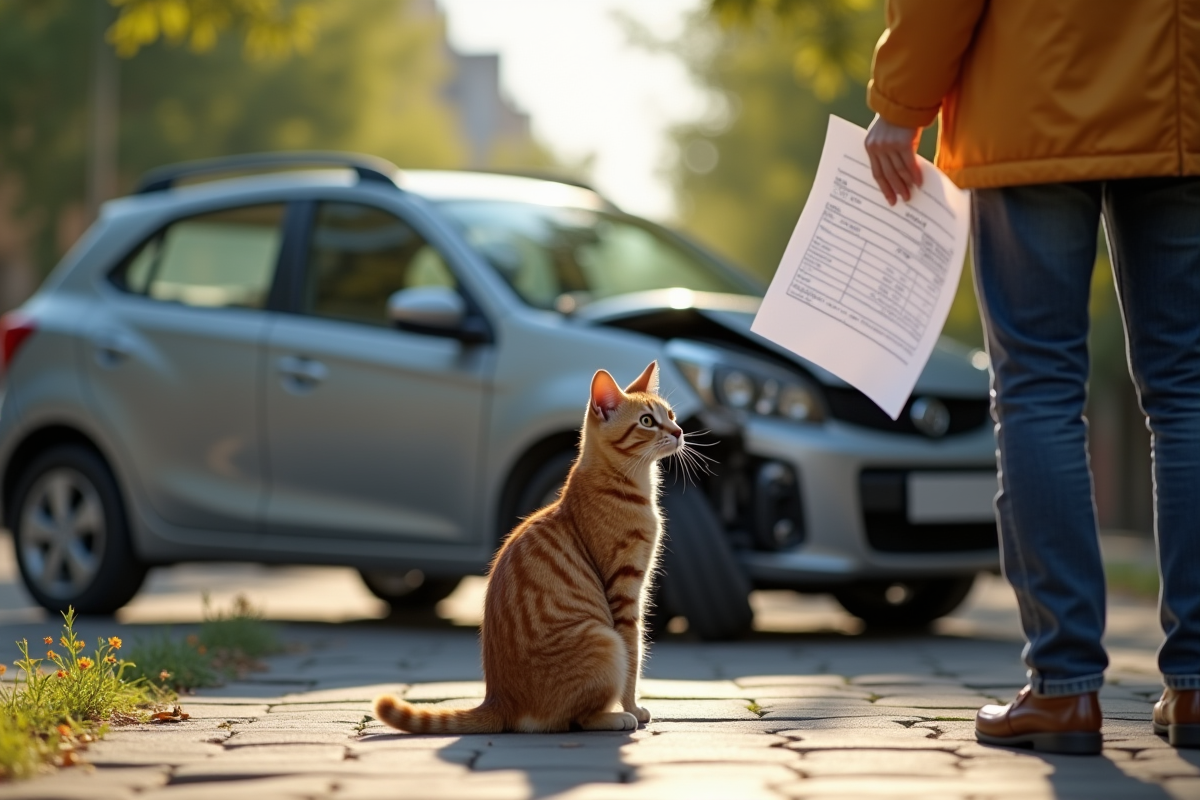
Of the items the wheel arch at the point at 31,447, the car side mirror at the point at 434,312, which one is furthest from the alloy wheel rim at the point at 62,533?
the car side mirror at the point at 434,312

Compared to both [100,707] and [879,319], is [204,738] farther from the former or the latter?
[879,319]

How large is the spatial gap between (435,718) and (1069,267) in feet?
5.31

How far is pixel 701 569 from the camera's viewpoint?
5.75 m

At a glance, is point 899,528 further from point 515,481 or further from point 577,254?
point 577,254

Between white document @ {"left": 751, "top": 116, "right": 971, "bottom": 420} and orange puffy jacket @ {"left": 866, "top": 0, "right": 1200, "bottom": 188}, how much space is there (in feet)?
1.04

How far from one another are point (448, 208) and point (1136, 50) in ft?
12.4

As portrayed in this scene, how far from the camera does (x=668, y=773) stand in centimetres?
318

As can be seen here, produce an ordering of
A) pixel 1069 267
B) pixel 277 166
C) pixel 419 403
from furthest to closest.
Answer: pixel 277 166
pixel 419 403
pixel 1069 267

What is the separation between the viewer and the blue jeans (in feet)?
11.3

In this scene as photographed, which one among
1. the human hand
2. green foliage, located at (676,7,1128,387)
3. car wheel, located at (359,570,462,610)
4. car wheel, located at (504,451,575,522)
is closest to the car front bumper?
car wheel, located at (504,451,575,522)

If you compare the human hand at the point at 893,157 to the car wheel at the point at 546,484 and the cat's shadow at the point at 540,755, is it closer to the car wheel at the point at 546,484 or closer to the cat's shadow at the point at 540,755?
the cat's shadow at the point at 540,755

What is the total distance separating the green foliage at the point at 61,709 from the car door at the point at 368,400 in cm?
230

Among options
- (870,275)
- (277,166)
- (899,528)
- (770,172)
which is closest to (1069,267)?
(870,275)

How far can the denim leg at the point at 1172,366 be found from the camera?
11.5 feet
